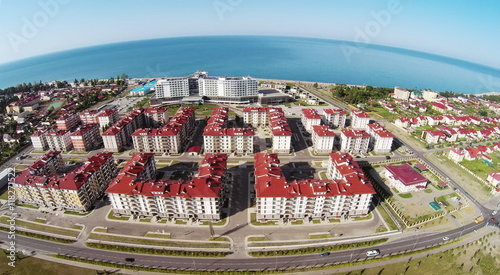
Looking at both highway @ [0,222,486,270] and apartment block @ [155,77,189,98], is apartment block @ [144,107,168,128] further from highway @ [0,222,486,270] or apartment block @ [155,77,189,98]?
highway @ [0,222,486,270]

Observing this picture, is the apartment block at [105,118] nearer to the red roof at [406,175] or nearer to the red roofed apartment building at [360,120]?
the red roofed apartment building at [360,120]

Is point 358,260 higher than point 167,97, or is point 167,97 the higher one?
point 167,97

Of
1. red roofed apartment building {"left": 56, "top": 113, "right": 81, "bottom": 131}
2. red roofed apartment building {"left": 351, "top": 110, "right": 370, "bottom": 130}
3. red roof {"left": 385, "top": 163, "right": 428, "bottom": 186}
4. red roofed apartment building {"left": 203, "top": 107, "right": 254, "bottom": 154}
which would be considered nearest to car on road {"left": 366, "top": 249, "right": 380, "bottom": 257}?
red roof {"left": 385, "top": 163, "right": 428, "bottom": 186}

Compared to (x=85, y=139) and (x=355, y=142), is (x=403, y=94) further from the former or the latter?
(x=85, y=139)

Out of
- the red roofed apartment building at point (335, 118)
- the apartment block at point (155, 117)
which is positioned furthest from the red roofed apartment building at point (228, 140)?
the red roofed apartment building at point (335, 118)

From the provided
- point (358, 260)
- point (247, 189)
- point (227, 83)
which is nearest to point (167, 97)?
point (227, 83)

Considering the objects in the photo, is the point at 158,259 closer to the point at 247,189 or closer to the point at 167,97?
the point at 247,189

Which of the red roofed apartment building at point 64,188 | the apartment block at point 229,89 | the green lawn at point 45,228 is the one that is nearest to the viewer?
the green lawn at point 45,228
